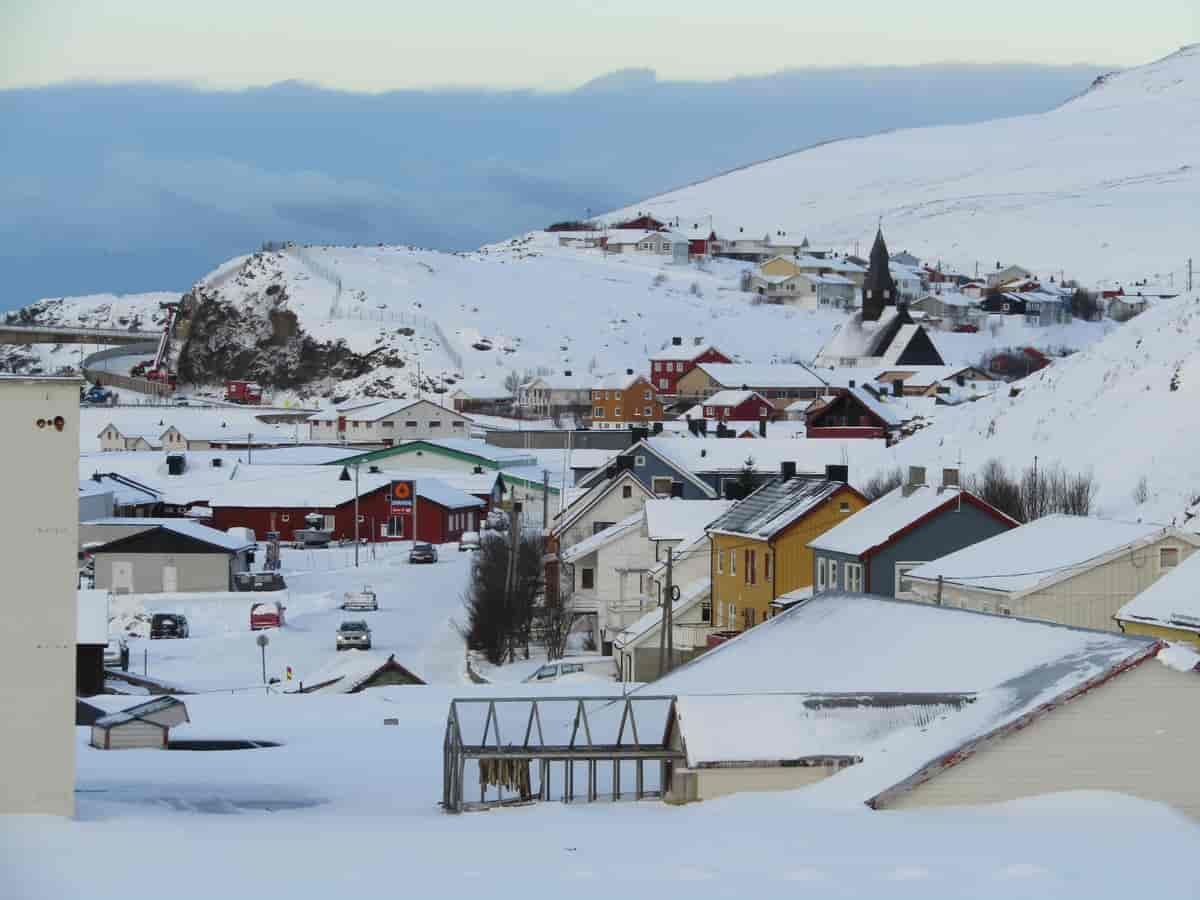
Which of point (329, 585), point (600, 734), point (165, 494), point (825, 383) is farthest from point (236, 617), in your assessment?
point (825, 383)

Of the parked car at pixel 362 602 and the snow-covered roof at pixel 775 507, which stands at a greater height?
the snow-covered roof at pixel 775 507

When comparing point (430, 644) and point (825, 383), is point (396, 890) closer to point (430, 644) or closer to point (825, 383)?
point (430, 644)

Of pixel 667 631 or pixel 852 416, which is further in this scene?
pixel 852 416

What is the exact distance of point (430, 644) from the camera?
39.4m

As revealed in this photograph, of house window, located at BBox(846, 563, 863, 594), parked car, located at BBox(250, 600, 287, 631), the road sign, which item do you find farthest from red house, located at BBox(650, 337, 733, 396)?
house window, located at BBox(846, 563, 863, 594)

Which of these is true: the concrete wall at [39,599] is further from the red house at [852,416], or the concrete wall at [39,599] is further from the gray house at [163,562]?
the red house at [852,416]

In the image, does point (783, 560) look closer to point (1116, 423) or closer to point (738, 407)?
point (1116, 423)

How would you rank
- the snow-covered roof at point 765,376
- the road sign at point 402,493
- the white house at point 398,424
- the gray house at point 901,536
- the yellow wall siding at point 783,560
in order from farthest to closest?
the snow-covered roof at point 765,376 < the white house at point 398,424 < the road sign at point 402,493 < the yellow wall siding at point 783,560 < the gray house at point 901,536

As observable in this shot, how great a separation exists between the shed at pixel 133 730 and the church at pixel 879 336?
341 ft

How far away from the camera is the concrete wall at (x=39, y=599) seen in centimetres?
1151

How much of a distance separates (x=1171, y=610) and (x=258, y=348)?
118 meters

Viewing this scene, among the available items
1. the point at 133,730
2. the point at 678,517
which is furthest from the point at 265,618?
the point at 133,730

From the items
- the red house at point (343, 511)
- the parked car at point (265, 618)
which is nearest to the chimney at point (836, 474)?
the parked car at point (265, 618)

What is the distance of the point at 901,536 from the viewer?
30625 millimetres
